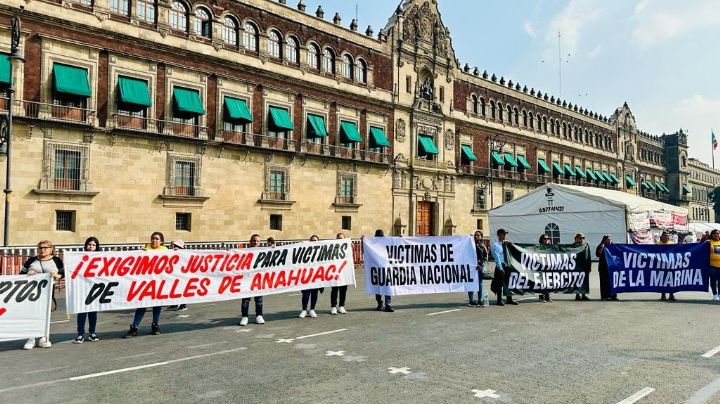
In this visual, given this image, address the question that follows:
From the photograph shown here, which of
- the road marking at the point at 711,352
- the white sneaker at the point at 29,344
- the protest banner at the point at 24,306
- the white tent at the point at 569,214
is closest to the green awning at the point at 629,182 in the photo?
the white tent at the point at 569,214

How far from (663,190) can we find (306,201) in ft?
211

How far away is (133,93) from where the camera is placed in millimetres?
22125

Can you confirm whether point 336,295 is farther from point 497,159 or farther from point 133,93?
point 497,159

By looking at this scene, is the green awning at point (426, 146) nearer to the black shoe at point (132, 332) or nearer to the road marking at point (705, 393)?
the black shoe at point (132, 332)

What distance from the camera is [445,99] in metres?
39.0

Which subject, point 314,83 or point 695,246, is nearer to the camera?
point 695,246

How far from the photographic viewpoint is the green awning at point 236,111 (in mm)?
25375

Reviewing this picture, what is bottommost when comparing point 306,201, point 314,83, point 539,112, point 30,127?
point 306,201

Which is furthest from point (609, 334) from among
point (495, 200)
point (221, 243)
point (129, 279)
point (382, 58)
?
point (495, 200)

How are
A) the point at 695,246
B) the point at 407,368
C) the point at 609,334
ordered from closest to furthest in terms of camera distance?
1. the point at 407,368
2. the point at 609,334
3. the point at 695,246

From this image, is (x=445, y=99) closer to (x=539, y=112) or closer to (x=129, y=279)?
(x=539, y=112)

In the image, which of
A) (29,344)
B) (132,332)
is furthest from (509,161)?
(29,344)

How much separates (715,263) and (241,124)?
22452 millimetres

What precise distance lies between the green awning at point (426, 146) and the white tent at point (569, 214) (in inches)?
339
